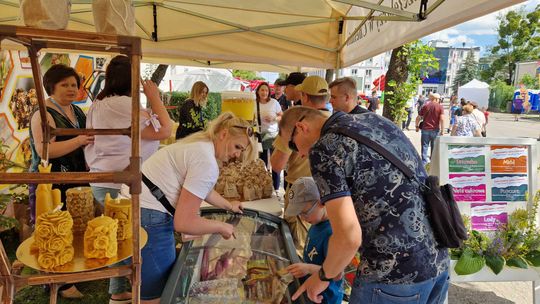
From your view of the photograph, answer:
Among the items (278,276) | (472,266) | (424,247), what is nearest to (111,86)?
(278,276)

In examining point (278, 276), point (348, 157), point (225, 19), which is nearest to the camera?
point (348, 157)

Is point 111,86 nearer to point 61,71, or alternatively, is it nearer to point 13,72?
point 61,71

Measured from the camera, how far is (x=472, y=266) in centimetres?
246

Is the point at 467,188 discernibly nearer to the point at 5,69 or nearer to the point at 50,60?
the point at 5,69

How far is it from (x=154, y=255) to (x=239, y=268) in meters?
0.41

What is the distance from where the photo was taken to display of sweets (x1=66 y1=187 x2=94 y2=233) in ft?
4.58

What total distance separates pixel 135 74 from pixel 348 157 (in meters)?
0.71

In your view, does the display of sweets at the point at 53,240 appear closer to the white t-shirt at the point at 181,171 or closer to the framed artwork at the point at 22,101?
the white t-shirt at the point at 181,171

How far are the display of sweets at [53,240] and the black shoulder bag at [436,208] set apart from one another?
0.91m

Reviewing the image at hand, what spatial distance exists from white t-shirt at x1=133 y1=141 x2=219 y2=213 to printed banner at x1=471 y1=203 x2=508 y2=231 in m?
2.05

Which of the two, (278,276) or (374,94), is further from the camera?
(374,94)

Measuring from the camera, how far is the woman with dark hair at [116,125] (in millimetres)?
2012

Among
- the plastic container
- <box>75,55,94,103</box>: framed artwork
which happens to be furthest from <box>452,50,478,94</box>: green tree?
the plastic container

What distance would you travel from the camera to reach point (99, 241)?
1142mm
